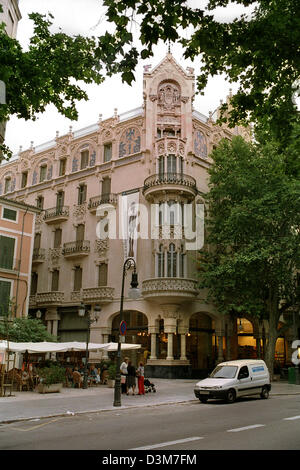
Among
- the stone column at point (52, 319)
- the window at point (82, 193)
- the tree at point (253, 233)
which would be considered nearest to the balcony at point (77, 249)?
the window at point (82, 193)

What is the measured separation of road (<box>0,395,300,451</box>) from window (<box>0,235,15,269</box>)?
21.1 metres

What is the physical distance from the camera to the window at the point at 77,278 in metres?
38.8

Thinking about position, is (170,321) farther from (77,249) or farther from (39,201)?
(39,201)

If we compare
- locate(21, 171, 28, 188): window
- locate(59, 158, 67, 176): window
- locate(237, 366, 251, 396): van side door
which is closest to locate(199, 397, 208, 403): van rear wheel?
locate(237, 366, 251, 396): van side door

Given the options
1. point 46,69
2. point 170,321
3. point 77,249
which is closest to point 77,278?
point 77,249

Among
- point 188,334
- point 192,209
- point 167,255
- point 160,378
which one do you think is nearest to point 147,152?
point 192,209

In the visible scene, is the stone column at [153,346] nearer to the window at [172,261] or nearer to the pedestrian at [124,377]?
the window at [172,261]

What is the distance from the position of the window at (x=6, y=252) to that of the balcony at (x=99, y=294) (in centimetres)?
641

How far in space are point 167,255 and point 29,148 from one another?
2157 cm

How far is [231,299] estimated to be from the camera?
3181cm

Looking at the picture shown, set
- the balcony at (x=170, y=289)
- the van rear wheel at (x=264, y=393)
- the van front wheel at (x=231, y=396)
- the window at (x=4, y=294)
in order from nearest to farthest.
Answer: the van front wheel at (x=231, y=396)
the van rear wheel at (x=264, y=393)
the balcony at (x=170, y=289)
the window at (x=4, y=294)

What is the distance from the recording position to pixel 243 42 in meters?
11.0

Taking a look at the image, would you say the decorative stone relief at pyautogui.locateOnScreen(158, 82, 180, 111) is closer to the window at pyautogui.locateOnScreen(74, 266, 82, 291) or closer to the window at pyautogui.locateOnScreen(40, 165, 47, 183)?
the window at pyautogui.locateOnScreen(40, 165, 47, 183)

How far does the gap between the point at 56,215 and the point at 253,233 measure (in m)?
18.9
